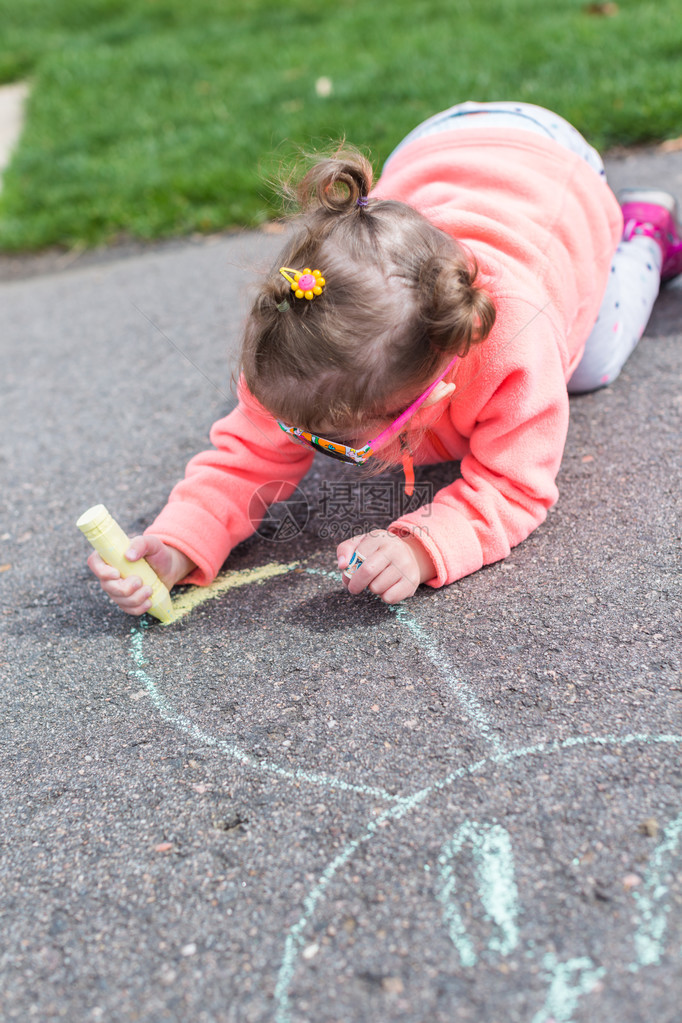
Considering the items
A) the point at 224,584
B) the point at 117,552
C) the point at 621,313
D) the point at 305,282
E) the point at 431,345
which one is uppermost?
the point at 305,282

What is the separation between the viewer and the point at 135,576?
Result: 1654 millimetres

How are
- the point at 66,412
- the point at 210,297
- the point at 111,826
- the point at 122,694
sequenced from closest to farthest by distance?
the point at 111,826 < the point at 122,694 < the point at 66,412 < the point at 210,297

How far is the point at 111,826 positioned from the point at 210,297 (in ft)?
7.57

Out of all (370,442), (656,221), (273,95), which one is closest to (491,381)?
(370,442)

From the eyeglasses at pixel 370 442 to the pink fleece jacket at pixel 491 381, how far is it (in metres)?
0.07

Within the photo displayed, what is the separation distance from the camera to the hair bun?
1466mm

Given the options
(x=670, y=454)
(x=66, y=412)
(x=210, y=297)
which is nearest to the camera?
(x=670, y=454)

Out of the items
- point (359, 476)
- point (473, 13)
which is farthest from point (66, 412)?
point (473, 13)

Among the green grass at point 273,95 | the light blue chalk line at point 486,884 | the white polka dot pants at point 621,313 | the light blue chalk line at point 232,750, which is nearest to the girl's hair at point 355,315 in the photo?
the light blue chalk line at point 232,750

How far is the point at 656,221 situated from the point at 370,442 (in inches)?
59.5

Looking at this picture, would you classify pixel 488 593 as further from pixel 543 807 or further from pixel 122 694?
pixel 122 694

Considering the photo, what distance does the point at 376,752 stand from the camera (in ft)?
4.45

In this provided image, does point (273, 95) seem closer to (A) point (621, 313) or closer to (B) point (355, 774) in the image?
(A) point (621, 313)

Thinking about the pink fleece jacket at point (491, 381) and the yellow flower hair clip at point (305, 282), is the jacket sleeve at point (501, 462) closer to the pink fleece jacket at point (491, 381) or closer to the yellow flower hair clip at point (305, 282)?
the pink fleece jacket at point (491, 381)
